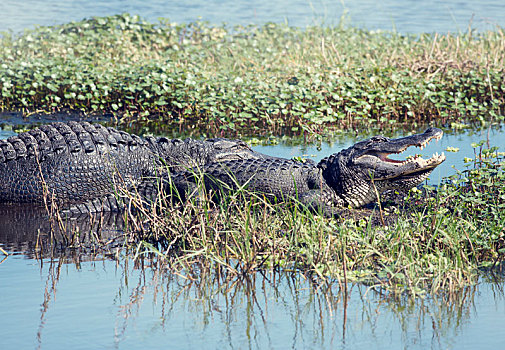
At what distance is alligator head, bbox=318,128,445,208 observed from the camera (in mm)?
6125

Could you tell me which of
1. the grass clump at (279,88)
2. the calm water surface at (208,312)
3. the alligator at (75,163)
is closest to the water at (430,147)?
the grass clump at (279,88)

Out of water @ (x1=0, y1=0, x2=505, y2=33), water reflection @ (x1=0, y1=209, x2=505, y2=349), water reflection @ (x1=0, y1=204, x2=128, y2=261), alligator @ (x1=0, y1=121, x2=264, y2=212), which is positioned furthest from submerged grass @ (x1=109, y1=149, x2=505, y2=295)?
water @ (x1=0, y1=0, x2=505, y2=33)

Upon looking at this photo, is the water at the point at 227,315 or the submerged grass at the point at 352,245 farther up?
the submerged grass at the point at 352,245

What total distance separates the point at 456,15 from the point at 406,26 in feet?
7.09

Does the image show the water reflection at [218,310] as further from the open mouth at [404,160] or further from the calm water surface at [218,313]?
the open mouth at [404,160]

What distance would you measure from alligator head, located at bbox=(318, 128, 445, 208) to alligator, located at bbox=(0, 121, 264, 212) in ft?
4.75

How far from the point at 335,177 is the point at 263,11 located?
59.9 ft

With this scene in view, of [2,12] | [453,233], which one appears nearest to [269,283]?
[453,233]

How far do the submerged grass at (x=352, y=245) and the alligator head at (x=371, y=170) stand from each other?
82 centimetres

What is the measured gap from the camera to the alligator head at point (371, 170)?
20.1ft

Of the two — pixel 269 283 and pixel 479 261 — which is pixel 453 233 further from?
pixel 269 283

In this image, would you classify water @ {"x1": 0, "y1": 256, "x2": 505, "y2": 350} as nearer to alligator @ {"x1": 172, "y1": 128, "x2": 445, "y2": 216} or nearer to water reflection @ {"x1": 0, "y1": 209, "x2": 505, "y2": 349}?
water reflection @ {"x1": 0, "y1": 209, "x2": 505, "y2": 349}

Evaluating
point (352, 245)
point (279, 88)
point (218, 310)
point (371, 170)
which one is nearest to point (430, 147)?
point (371, 170)

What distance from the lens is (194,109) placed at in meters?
10.2
